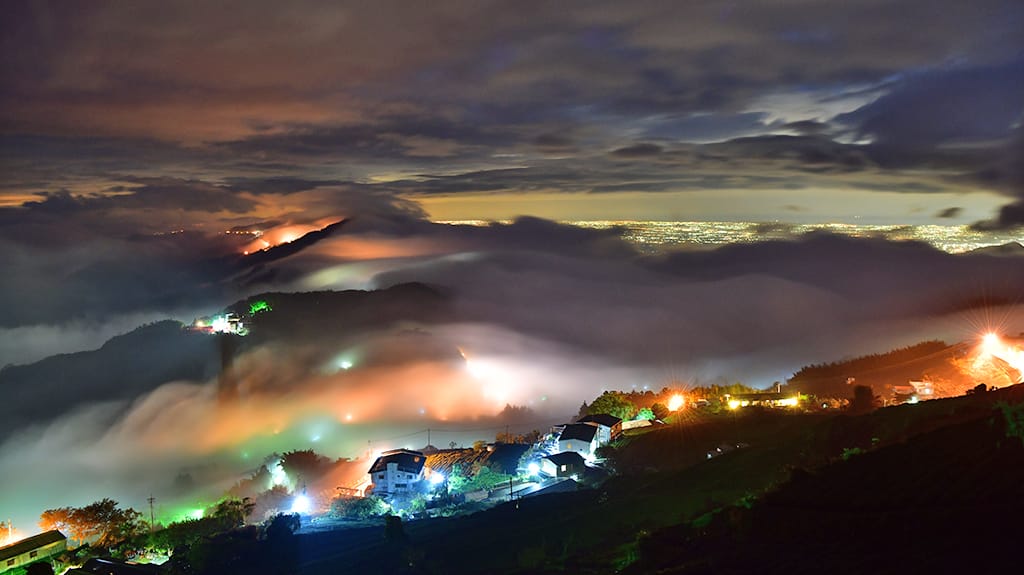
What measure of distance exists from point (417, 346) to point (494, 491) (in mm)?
34927

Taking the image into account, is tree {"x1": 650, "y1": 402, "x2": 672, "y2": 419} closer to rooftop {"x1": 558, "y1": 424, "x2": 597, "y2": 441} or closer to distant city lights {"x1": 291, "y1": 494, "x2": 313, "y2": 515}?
rooftop {"x1": 558, "y1": 424, "x2": 597, "y2": 441}

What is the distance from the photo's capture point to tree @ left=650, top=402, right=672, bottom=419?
1475 inches

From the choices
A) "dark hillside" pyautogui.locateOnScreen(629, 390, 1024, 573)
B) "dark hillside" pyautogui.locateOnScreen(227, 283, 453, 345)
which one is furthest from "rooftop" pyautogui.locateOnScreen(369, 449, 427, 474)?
"dark hillside" pyautogui.locateOnScreen(227, 283, 453, 345)

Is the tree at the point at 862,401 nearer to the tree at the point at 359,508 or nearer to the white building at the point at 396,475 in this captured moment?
the white building at the point at 396,475

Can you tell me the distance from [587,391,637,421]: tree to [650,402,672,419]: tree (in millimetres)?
1044

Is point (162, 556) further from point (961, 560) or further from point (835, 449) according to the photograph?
point (961, 560)

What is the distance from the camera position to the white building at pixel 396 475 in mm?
32094

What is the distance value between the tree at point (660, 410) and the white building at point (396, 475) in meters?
12.9

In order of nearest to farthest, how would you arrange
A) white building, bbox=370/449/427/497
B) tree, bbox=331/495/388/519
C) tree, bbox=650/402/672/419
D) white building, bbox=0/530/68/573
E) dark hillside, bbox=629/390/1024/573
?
dark hillside, bbox=629/390/1024/573 < white building, bbox=0/530/68/573 < tree, bbox=331/495/388/519 < white building, bbox=370/449/427/497 < tree, bbox=650/402/672/419

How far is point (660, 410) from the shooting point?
38.2 meters

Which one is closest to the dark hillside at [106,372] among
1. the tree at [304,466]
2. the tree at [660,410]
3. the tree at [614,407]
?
the tree at [304,466]

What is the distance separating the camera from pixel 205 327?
69812 millimetres

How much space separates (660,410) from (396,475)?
14584mm

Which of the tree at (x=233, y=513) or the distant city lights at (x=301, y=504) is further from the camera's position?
the distant city lights at (x=301, y=504)
